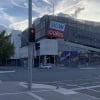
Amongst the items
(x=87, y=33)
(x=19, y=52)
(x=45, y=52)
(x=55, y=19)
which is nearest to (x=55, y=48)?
(x=45, y=52)

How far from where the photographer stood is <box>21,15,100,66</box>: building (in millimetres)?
105062

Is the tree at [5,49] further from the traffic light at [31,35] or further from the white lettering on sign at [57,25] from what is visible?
the traffic light at [31,35]

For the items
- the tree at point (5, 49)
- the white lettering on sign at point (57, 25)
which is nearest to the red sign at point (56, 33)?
the white lettering on sign at point (57, 25)

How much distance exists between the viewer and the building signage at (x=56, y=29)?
110 meters

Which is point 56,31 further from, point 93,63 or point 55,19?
point 93,63

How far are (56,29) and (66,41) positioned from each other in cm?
500

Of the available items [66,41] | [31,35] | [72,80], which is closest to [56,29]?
[66,41]

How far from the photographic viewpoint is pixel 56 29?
111 metres

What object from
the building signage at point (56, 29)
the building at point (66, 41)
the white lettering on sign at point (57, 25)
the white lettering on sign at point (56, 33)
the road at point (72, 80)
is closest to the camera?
the road at point (72, 80)

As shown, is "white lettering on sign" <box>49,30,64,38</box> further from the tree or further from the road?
the road

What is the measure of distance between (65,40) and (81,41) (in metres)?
7.01

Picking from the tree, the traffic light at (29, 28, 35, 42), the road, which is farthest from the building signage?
the traffic light at (29, 28, 35, 42)

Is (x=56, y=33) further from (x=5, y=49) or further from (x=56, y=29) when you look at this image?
(x=5, y=49)

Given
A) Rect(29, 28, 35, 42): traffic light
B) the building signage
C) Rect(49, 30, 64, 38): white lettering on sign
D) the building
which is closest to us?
Rect(29, 28, 35, 42): traffic light
